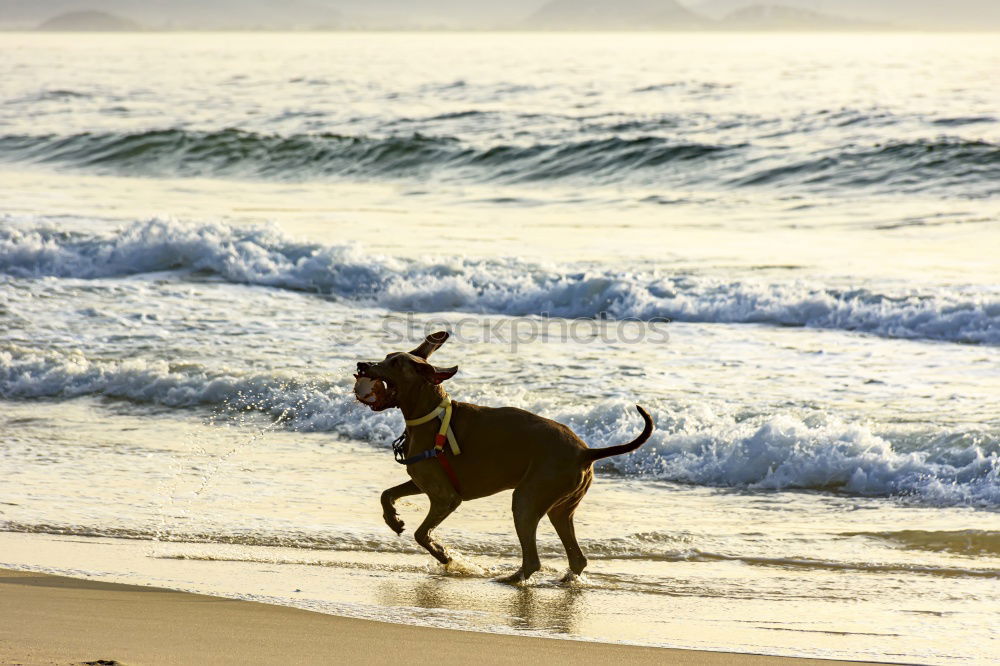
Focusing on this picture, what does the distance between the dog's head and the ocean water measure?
96 cm

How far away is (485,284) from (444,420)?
29.1 feet

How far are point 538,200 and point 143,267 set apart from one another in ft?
30.4

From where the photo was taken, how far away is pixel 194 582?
5645 mm

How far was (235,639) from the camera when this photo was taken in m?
4.62

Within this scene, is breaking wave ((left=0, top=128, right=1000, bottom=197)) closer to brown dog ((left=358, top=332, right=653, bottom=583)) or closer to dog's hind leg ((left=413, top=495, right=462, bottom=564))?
brown dog ((left=358, top=332, right=653, bottom=583))

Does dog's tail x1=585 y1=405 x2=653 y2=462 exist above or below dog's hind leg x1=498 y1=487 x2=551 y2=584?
above

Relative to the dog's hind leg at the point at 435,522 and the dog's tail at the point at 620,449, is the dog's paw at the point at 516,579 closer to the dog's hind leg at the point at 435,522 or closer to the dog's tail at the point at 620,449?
the dog's hind leg at the point at 435,522

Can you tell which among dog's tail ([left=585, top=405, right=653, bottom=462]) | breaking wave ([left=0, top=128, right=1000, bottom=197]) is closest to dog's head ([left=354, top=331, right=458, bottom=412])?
dog's tail ([left=585, top=405, right=653, bottom=462])

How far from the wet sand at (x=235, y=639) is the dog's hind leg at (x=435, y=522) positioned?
102 cm

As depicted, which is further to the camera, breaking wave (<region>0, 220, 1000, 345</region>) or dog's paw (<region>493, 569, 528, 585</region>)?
breaking wave (<region>0, 220, 1000, 345</region>)

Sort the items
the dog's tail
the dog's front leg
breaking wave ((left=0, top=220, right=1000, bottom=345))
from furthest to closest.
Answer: breaking wave ((left=0, top=220, right=1000, bottom=345))
the dog's front leg
the dog's tail

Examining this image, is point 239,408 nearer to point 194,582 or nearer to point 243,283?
point 194,582

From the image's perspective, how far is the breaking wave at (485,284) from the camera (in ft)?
42.3

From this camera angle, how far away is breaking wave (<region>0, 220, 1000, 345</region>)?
42.3 ft
